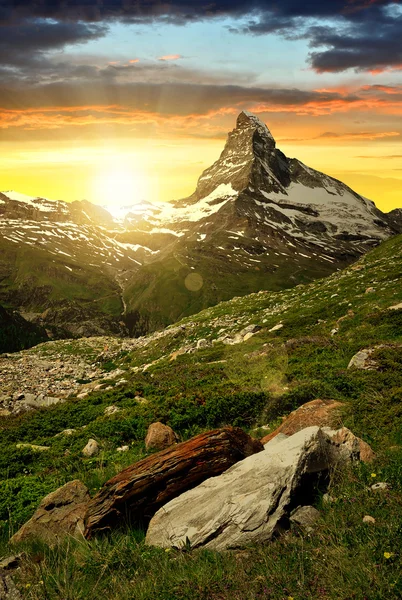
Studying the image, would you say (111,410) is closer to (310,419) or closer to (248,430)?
(248,430)

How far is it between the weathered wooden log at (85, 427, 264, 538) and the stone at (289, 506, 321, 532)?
191 centimetres

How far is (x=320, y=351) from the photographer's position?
871 inches

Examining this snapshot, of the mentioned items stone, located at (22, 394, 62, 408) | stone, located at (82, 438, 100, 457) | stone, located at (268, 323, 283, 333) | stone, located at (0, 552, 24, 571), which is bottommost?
stone, located at (22, 394, 62, 408)

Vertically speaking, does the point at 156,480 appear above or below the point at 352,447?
below

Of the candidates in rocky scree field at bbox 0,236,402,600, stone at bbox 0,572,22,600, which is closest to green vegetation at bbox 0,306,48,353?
rocky scree field at bbox 0,236,402,600

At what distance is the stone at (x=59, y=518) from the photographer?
28.6 ft

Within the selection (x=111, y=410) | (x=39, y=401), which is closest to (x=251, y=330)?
(x=39, y=401)

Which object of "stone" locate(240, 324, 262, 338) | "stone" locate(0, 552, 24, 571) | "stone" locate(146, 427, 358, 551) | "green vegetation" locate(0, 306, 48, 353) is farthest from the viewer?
"green vegetation" locate(0, 306, 48, 353)

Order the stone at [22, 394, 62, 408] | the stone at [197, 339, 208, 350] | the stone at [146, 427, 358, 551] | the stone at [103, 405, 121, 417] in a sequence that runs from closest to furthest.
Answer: the stone at [146, 427, 358, 551] → the stone at [103, 405, 121, 417] → the stone at [22, 394, 62, 408] → the stone at [197, 339, 208, 350]

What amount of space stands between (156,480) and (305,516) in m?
2.95

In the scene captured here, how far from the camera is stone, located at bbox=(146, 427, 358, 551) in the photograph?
7.32m

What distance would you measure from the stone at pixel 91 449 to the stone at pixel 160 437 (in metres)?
1.82

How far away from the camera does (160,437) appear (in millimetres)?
14086

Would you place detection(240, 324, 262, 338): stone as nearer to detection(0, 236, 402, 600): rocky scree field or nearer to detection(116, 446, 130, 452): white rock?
detection(0, 236, 402, 600): rocky scree field
